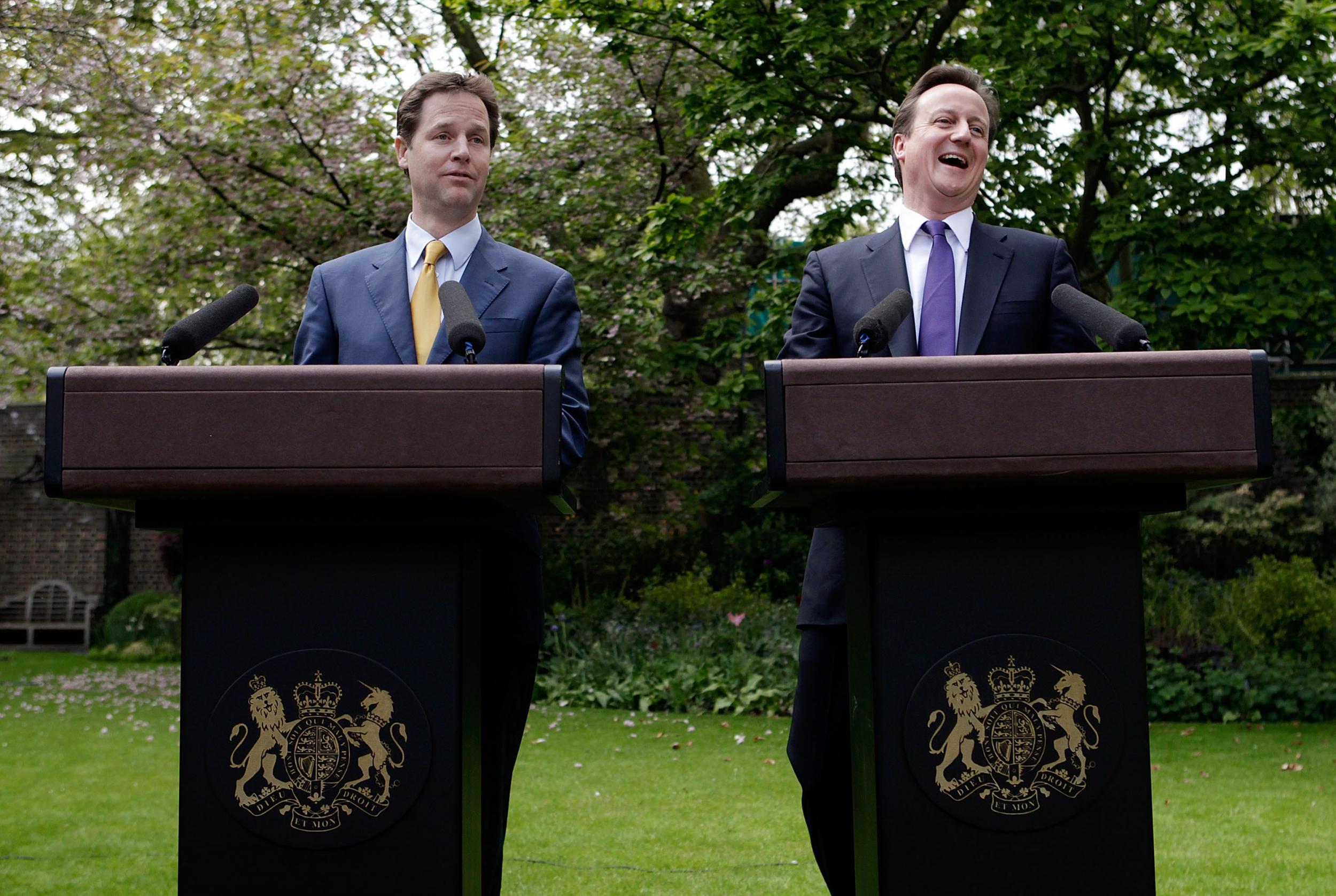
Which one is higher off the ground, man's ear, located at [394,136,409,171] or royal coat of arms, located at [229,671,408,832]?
man's ear, located at [394,136,409,171]

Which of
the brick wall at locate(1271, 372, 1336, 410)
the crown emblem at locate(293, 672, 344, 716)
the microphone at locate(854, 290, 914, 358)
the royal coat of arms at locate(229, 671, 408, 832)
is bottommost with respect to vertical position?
the royal coat of arms at locate(229, 671, 408, 832)

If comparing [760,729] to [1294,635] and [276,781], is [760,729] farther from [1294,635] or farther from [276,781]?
[276,781]

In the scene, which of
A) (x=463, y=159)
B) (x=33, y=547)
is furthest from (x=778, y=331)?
(x=33, y=547)

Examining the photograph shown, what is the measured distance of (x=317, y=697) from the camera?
1561mm

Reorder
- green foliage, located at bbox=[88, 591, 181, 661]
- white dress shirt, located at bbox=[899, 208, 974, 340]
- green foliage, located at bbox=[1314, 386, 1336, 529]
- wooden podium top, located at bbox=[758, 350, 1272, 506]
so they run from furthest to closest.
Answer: green foliage, located at bbox=[88, 591, 181, 661]
green foliage, located at bbox=[1314, 386, 1336, 529]
white dress shirt, located at bbox=[899, 208, 974, 340]
wooden podium top, located at bbox=[758, 350, 1272, 506]

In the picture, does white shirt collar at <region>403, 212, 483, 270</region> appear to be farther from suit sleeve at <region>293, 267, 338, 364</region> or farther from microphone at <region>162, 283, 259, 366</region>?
microphone at <region>162, 283, 259, 366</region>

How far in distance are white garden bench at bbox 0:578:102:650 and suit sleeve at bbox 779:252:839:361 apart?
44.7 feet

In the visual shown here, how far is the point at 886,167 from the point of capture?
8.28 m

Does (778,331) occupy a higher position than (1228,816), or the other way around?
(778,331)

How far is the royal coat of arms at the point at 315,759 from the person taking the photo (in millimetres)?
1543

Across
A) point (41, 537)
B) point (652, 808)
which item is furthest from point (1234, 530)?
point (41, 537)

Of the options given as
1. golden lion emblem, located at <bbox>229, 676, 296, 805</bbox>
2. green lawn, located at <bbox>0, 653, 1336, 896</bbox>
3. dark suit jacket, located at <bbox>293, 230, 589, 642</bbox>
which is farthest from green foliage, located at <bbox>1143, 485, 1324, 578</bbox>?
golden lion emblem, located at <bbox>229, 676, 296, 805</bbox>

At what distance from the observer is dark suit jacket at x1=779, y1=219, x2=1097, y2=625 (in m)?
2.11

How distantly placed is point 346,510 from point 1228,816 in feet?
14.9
